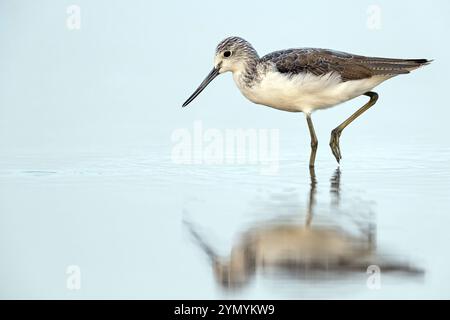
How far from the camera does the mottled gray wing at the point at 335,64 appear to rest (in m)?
13.1

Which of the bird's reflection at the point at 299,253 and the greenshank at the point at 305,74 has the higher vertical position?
the greenshank at the point at 305,74

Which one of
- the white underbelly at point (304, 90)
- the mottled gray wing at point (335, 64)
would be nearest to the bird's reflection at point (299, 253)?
the white underbelly at point (304, 90)

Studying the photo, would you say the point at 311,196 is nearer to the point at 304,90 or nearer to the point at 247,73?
the point at 304,90

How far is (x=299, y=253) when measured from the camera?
8.35m

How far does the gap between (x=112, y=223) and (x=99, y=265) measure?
4.97 feet

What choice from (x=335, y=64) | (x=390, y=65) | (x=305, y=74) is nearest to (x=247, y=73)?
(x=305, y=74)

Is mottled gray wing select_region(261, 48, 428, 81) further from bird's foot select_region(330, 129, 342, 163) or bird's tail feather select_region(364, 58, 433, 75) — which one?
bird's foot select_region(330, 129, 342, 163)

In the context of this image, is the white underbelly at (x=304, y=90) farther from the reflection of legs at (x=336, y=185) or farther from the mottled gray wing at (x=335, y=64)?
the reflection of legs at (x=336, y=185)

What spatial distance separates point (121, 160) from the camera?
44.9 feet

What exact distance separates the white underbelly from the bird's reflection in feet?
12.8

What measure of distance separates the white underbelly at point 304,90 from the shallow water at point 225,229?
2.99 ft

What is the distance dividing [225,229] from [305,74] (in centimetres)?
444

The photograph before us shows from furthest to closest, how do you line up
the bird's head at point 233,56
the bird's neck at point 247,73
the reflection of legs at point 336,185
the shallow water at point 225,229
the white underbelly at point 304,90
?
1. the bird's head at point 233,56
2. the bird's neck at point 247,73
3. the white underbelly at point 304,90
4. the reflection of legs at point 336,185
5. the shallow water at point 225,229

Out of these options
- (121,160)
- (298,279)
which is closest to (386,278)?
(298,279)
